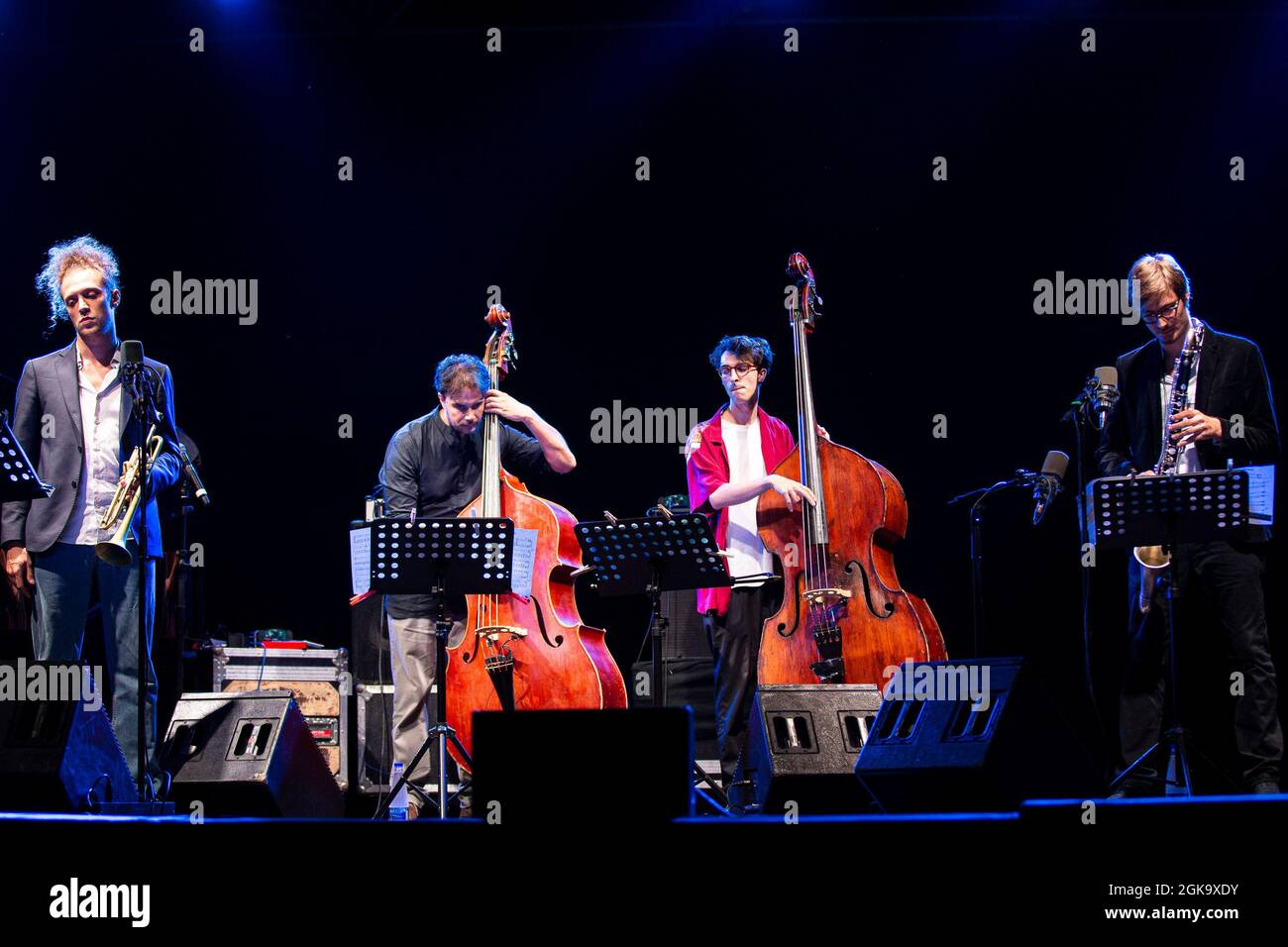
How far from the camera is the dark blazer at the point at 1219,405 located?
5.38m

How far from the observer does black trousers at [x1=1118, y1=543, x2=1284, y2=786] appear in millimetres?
5121

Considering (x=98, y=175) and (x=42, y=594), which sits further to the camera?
(x=98, y=175)

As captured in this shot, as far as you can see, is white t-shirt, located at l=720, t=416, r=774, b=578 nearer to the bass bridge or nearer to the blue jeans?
the bass bridge

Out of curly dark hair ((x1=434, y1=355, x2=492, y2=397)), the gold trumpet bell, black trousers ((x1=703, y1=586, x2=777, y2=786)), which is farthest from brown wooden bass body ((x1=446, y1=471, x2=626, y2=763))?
the gold trumpet bell

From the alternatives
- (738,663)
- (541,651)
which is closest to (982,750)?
(738,663)

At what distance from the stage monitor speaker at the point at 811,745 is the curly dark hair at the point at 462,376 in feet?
6.51

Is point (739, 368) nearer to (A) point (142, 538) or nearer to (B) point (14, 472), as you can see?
(A) point (142, 538)

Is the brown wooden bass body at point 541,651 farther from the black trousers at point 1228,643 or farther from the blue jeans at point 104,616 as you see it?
the black trousers at point 1228,643

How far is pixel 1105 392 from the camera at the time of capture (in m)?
5.68

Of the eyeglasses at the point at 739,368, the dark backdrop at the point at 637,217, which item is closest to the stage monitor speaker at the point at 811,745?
the eyeglasses at the point at 739,368
